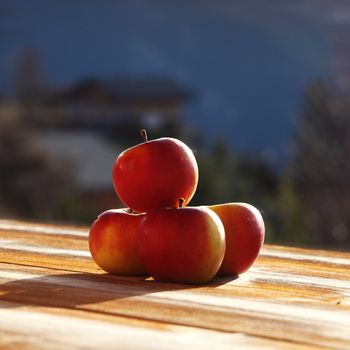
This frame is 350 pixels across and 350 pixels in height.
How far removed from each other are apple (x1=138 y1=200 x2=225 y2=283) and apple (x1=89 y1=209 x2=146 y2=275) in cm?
4

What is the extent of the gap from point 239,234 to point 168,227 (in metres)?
0.12

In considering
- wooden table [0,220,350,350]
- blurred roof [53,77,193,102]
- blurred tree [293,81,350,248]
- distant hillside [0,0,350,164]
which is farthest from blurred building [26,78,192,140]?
wooden table [0,220,350,350]

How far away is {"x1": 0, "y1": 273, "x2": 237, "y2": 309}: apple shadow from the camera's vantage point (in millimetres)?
969

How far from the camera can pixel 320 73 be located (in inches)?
Result: 307

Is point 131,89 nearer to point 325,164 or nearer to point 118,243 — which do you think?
point 325,164

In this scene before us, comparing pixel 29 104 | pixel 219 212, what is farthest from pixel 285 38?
pixel 219 212

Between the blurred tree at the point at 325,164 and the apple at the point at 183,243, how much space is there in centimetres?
597

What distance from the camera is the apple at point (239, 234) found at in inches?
47.2

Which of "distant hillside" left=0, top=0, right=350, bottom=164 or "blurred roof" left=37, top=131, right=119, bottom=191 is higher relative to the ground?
"distant hillside" left=0, top=0, right=350, bottom=164

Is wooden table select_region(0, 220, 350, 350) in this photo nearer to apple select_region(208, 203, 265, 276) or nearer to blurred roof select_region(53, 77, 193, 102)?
apple select_region(208, 203, 265, 276)

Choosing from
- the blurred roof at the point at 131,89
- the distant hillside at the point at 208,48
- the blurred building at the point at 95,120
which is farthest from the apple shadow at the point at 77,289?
the blurred roof at the point at 131,89

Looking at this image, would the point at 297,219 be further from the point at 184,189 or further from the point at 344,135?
the point at 184,189

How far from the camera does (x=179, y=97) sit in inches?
410

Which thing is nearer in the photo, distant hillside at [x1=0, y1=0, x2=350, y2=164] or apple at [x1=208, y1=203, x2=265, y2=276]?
apple at [x1=208, y1=203, x2=265, y2=276]
